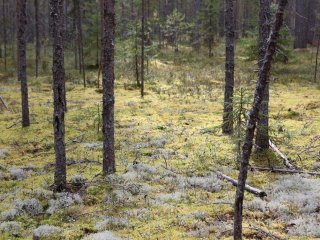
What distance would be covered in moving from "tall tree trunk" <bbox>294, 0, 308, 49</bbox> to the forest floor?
23662 millimetres

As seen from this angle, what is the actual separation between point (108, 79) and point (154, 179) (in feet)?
10.9

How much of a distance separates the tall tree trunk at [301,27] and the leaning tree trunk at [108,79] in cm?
3733

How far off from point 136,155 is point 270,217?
6.00 metres

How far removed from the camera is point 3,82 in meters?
34.0

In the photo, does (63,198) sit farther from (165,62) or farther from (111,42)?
(165,62)

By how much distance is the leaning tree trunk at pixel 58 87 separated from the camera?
923cm

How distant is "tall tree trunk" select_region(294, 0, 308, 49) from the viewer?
142ft

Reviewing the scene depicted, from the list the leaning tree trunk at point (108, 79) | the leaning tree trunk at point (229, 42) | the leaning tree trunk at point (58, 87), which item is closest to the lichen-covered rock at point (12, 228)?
the leaning tree trunk at point (58, 87)

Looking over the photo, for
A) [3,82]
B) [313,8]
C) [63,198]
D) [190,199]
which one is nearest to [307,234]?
[190,199]

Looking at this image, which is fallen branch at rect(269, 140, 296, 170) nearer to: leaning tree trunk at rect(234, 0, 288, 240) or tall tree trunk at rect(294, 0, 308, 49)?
leaning tree trunk at rect(234, 0, 288, 240)

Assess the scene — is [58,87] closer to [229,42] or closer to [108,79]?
[108,79]

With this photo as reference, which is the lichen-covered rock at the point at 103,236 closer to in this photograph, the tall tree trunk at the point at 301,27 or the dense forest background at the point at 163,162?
the dense forest background at the point at 163,162

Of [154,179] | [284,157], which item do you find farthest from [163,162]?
[284,157]

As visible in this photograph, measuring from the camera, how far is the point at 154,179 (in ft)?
36.8
